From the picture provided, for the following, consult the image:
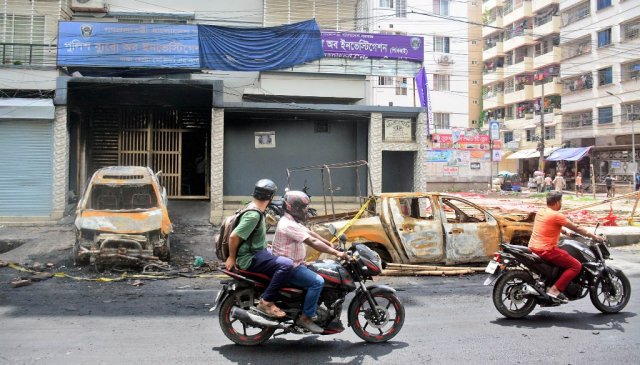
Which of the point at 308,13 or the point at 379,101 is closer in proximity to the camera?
the point at 308,13

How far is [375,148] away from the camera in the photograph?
16.6 meters

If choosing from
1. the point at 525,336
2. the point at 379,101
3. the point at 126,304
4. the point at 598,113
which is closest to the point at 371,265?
the point at 525,336

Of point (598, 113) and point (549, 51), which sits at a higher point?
point (549, 51)

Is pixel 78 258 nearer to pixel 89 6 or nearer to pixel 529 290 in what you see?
pixel 529 290

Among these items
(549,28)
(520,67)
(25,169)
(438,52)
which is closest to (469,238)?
(25,169)

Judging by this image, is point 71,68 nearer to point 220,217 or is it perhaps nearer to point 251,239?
point 220,217

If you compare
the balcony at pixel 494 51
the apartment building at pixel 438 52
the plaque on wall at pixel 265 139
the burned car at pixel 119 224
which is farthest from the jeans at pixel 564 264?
the balcony at pixel 494 51

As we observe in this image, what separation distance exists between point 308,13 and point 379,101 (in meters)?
23.5

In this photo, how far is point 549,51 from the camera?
4778 cm

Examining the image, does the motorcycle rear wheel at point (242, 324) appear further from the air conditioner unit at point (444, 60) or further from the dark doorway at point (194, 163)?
the air conditioner unit at point (444, 60)

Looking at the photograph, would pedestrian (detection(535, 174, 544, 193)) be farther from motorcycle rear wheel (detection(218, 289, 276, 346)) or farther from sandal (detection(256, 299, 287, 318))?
sandal (detection(256, 299, 287, 318))

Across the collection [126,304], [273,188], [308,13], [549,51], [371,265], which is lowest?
[126,304]

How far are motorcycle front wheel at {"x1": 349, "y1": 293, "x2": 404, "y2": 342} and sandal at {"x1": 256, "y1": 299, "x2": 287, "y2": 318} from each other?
0.75m

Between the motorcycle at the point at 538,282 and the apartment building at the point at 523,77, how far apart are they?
42.2 m
